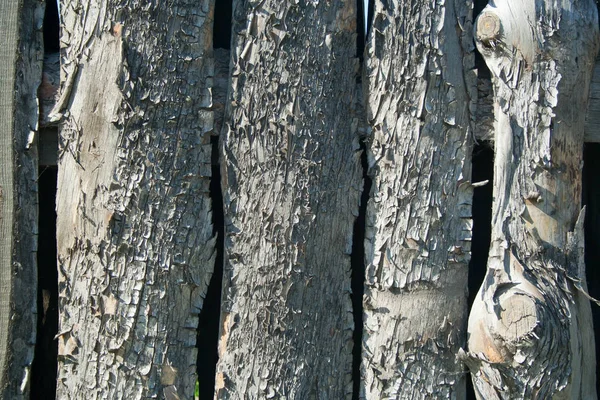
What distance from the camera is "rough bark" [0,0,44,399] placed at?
1.98 meters

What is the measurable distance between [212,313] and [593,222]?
1168 millimetres

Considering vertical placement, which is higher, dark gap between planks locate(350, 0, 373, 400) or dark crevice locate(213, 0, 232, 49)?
dark crevice locate(213, 0, 232, 49)

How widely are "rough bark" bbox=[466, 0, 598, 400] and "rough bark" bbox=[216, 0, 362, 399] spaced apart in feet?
1.34

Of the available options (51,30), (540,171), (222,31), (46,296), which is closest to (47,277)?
(46,296)

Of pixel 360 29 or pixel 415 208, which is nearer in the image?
pixel 415 208

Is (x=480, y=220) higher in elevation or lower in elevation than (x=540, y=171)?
lower

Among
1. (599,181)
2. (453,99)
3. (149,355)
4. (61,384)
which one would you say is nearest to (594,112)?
(599,181)

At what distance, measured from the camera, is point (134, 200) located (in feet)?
6.33

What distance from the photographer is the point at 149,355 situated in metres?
1.93

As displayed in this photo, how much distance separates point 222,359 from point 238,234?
1.13 feet

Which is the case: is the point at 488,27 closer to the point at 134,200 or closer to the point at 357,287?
the point at 357,287

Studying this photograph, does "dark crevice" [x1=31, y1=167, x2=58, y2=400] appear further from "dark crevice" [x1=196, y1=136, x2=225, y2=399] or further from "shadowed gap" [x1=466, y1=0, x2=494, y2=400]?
"shadowed gap" [x1=466, y1=0, x2=494, y2=400]

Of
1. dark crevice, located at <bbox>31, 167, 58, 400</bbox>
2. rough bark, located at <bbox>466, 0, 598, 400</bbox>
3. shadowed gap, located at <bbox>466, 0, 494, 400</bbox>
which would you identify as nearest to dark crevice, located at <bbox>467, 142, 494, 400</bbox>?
shadowed gap, located at <bbox>466, 0, 494, 400</bbox>

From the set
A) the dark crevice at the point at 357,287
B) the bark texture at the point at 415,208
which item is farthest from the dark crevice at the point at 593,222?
the dark crevice at the point at 357,287
